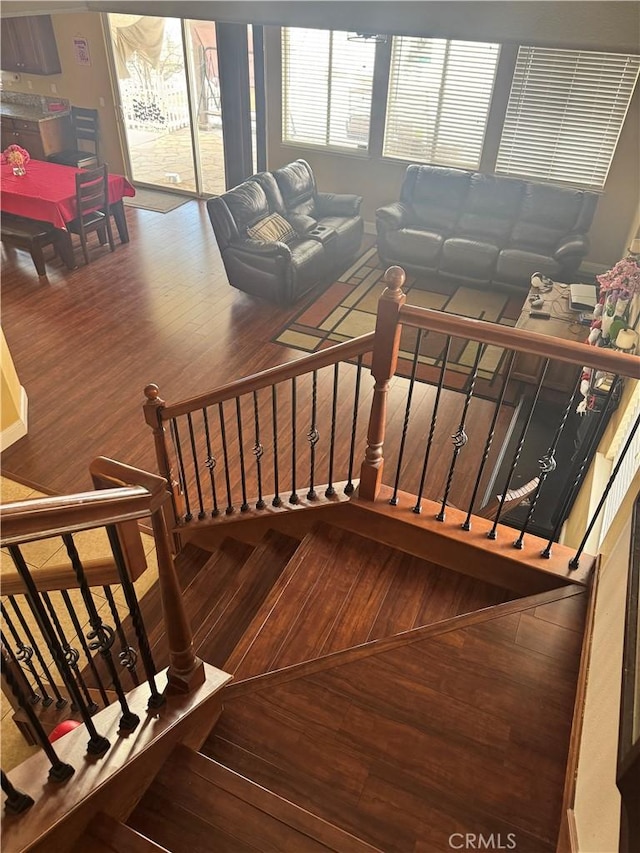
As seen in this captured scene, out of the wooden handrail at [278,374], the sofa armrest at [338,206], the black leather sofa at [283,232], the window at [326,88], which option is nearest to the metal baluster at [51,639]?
the wooden handrail at [278,374]

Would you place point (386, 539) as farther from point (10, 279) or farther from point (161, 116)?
point (161, 116)

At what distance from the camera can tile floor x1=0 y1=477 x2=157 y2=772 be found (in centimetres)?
302

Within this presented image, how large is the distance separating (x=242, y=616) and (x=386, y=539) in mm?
803

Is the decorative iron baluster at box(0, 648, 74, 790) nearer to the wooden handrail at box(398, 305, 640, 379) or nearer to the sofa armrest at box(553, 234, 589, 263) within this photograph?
the wooden handrail at box(398, 305, 640, 379)

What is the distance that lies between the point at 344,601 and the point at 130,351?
3.87m

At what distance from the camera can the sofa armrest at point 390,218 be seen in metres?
6.95

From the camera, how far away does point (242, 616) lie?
9.37ft

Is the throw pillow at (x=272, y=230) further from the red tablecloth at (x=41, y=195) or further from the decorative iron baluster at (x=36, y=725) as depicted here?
the decorative iron baluster at (x=36, y=725)

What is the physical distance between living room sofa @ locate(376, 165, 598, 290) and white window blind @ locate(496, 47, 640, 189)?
1.08 ft

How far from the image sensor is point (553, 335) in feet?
15.9

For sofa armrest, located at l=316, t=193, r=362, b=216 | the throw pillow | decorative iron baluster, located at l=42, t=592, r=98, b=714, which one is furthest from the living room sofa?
decorative iron baluster, located at l=42, t=592, r=98, b=714

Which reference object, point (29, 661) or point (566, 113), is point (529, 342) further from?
point (566, 113)

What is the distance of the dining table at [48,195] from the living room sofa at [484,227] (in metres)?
3.48

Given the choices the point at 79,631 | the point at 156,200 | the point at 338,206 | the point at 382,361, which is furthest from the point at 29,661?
the point at 156,200
